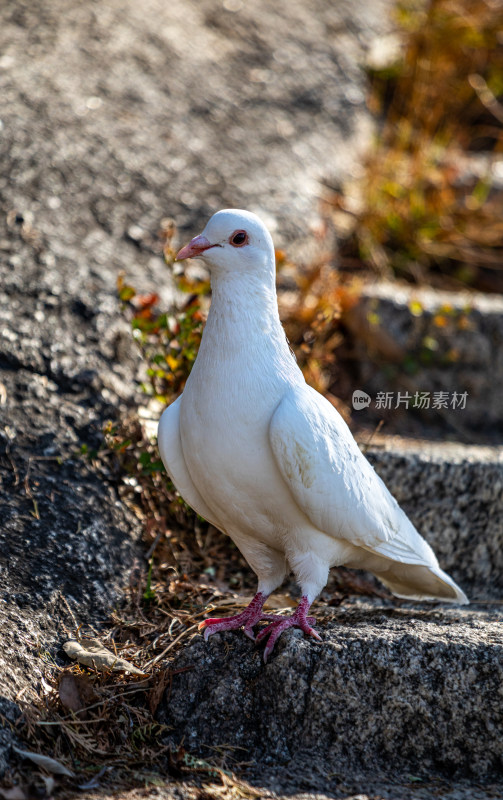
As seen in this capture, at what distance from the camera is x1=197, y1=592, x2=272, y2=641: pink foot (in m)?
2.63

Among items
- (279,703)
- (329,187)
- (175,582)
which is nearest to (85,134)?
(329,187)

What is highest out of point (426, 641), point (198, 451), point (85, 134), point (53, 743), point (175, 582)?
point (85, 134)

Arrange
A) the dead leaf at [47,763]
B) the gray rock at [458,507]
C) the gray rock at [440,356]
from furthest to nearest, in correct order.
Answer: the gray rock at [440,356]
the gray rock at [458,507]
the dead leaf at [47,763]

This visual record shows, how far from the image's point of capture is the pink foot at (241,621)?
2635 millimetres

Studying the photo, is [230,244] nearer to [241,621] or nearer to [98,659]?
[241,621]

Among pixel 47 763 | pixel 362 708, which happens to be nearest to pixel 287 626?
pixel 362 708

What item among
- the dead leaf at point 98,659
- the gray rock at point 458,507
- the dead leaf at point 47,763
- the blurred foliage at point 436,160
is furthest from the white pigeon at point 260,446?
the blurred foliage at point 436,160

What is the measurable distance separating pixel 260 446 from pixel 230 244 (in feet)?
2.20

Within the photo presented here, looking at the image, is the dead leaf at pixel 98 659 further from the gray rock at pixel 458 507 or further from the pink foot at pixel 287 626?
the gray rock at pixel 458 507

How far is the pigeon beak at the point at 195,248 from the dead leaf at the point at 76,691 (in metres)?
1.39

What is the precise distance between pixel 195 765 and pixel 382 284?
11.6 feet

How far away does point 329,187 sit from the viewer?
223 inches

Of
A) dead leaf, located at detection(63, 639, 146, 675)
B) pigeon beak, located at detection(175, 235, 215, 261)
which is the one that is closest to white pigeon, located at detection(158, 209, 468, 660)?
pigeon beak, located at detection(175, 235, 215, 261)

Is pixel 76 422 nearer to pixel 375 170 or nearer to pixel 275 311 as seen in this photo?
pixel 275 311
